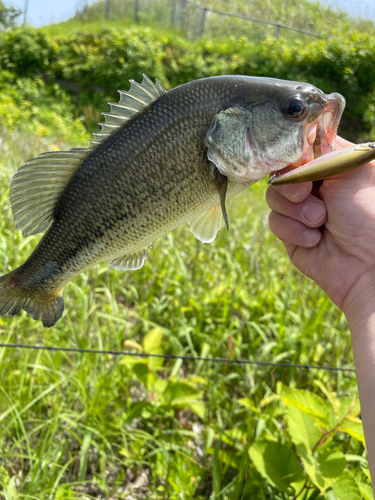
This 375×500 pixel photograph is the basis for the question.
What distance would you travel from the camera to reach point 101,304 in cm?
319

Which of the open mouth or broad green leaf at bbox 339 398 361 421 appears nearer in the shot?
the open mouth

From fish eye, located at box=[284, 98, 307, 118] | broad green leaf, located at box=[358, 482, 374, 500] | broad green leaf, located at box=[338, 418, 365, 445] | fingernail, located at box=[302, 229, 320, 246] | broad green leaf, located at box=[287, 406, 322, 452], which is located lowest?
broad green leaf, located at box=[358, 482, 374, 500]

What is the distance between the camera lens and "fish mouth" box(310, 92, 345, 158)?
49.4 inches

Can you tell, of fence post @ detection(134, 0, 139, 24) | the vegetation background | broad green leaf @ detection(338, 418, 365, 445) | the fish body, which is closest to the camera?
the fish body

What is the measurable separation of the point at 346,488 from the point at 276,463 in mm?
333

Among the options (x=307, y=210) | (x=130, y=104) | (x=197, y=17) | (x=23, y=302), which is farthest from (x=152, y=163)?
(x=197, y=17)

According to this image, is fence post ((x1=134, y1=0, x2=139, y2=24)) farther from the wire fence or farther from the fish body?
the fish body

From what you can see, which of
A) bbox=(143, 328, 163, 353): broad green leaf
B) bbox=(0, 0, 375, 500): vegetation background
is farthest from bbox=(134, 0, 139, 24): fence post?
bbox=(143, 328, 163, 353): broad green leaf

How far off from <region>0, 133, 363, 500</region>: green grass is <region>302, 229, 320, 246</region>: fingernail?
1.04 metres

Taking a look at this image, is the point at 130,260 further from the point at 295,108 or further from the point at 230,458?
the point at 230,458

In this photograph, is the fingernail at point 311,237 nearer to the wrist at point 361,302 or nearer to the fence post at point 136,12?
the wrist at point 361,302

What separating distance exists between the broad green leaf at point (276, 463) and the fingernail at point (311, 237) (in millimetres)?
1049

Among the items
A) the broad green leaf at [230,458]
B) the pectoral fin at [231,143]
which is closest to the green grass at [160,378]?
the broad green leaf at [230,458]

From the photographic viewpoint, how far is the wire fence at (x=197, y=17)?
1598cm
